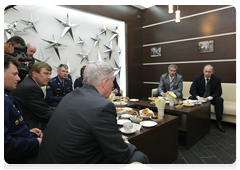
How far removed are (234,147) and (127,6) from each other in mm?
4816

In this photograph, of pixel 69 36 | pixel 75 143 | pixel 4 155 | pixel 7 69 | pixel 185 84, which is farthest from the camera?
pixel 185 84

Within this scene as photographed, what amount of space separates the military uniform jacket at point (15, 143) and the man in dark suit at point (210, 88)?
344 cm

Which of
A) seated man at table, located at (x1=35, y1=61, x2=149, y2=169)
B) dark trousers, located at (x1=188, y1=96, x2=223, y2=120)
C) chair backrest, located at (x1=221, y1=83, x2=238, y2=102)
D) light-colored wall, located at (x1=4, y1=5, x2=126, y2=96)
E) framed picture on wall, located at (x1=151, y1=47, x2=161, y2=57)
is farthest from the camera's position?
framed picture on wall, located at (x1=151, y1=47, x2=161, y2=57)

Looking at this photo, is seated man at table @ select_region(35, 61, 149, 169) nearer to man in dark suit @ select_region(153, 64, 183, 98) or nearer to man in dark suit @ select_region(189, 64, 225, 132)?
man in dark suit @ select_region(189, 64, 225, 132)

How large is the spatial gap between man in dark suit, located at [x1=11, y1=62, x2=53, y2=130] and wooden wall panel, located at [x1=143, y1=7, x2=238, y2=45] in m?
4.22

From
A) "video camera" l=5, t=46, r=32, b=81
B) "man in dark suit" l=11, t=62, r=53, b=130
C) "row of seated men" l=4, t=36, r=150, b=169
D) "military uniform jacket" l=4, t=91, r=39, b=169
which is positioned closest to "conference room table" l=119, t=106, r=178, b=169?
"row of seated men" l=4, t=36, r=150, b=169

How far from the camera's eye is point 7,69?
4.16ft

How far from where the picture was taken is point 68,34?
435 cm

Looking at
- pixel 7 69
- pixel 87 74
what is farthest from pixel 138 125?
pixel 7 69

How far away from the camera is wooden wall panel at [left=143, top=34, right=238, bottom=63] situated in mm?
4164

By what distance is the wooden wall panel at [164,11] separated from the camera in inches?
181

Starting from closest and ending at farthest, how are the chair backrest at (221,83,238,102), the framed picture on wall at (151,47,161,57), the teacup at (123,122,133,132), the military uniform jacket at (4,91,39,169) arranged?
the military uniform jacket at (4,91,39,169)
the teacup at (123,122,133,132)
the chair backrest at (221,83,238,102)
the framed picture on wall at (151,47,161,57)

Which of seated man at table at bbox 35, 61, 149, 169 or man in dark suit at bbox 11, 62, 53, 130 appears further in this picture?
man in dark suit at bbox 11, 62, 53, 130
